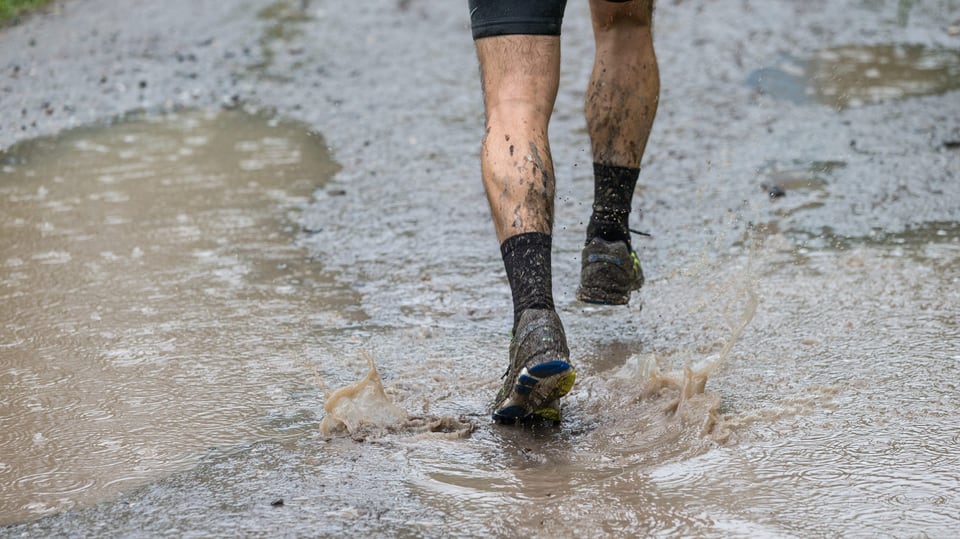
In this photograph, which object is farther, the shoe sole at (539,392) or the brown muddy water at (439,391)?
the shoe sole at (539,392)

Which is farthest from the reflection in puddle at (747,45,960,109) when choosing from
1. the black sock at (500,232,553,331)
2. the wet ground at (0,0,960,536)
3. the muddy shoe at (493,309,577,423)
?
the muddy shoe at (493,309,577,423)

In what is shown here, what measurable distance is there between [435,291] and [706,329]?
829 mm

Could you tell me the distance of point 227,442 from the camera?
2.27m

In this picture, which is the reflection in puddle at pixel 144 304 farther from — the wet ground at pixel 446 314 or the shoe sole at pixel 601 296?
the shoe sole at pixel 601 296

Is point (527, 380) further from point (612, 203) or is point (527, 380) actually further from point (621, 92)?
point (621, 92)

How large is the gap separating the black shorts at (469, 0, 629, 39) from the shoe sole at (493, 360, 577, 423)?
765 millimetres

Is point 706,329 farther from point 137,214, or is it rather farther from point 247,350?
point 137,214

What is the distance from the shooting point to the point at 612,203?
118 inches

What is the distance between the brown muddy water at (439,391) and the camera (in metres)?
1.94

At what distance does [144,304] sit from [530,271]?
4.55 ft

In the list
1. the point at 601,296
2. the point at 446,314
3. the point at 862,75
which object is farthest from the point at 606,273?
the point at 862,75

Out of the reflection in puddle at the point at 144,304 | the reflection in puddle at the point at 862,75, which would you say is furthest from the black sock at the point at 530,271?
the reflection in puddle at the point at 862,75

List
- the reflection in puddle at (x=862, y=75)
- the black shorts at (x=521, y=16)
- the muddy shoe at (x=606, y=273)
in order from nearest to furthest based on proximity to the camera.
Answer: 1. the black shorts at (x=521, y=16)
2. the muddy shoe at (x=606, y=273)
3. the reflection in puddle at (x=862, y=75)

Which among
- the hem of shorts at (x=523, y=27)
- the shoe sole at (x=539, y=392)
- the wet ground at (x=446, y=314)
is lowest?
the wet ground at (x=446, y=314)
